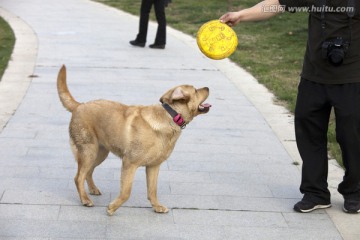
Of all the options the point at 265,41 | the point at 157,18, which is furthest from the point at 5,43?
the point at 265,41

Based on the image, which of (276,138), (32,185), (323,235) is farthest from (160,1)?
(323,235)

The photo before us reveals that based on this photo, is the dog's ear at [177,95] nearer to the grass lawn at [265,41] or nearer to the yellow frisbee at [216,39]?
the yellow frisbee at [216,39]

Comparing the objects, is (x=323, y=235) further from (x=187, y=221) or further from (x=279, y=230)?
(x=187, y=221)

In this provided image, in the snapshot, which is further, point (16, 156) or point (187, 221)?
point (16, 156)

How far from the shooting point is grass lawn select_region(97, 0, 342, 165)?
10.3 m

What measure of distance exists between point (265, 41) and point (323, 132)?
909cm

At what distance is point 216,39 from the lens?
5.62m

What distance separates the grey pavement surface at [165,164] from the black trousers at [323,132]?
21 centimetres

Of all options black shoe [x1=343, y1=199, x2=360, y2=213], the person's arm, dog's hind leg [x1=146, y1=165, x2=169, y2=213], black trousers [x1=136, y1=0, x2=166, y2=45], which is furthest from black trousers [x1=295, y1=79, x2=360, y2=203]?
black trousers [x1=136, y1=0, x2=166, y2=45]

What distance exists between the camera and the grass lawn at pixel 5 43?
1108 cm

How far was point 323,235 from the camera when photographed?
518 cm

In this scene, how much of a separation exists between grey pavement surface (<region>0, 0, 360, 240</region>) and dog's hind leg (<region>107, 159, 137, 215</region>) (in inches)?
4.6

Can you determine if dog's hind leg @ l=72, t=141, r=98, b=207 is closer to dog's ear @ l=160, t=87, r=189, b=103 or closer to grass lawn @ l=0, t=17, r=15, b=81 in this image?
dog's ear @ l=160, t=87, r=189, b=103

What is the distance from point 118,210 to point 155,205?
287 millimetres
